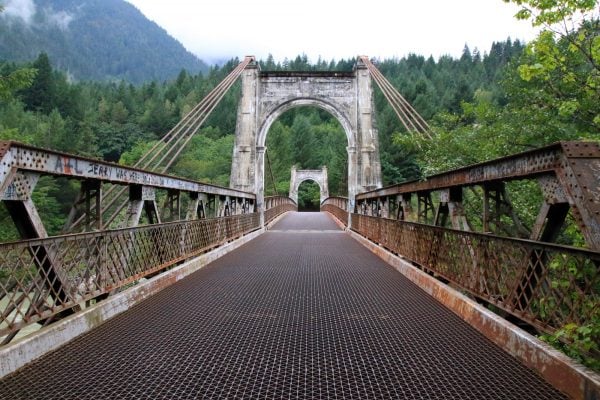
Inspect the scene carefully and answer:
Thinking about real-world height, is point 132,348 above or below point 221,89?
below

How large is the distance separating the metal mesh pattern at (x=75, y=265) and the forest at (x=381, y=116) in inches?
122

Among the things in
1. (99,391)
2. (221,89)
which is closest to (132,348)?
(99,391)

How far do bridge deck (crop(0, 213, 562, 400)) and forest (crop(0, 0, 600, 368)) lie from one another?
76 centimetres

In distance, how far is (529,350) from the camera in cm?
292

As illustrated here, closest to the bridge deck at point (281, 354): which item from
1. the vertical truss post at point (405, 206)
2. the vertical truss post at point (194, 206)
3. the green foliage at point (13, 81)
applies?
the vertical truss post at point (405, 206)

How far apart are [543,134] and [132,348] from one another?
8077 millimetres

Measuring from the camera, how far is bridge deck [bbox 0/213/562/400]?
262 cm

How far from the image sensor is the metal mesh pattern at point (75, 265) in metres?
3.04

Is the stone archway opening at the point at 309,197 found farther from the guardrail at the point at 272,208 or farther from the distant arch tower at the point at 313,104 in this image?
the distant arch tower at the point at 313,104

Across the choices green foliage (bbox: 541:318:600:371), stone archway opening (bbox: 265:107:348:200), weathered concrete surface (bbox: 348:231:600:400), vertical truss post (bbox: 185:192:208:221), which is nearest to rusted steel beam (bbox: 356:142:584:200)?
green foliage (bbox: 541:318:600:371)

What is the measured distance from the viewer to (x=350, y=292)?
5398 millimetres

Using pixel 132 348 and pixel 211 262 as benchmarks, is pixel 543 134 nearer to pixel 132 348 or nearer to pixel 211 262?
pixel 211 262

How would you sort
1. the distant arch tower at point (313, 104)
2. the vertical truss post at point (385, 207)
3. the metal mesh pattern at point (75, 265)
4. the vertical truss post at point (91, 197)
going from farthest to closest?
the distant arch tower at point (313, 104) < the vertical truss post at point (385, 207) < the vertical truss post at point (91, 197) < the metal mesh pattern at point (75, 265)

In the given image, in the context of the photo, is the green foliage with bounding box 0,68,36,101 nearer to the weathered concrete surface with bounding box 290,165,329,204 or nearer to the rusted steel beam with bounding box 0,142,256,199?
the rusted steel beam with bounding box 0,142,256,199
